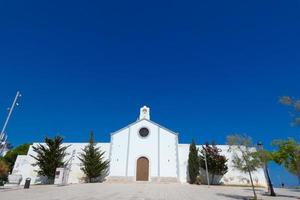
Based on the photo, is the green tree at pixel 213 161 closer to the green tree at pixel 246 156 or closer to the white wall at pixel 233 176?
the white wall at pixel 233 176

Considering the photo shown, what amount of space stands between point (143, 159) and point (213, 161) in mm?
8164

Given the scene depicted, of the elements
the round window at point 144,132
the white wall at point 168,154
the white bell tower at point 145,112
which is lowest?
the white wall at point 168,154

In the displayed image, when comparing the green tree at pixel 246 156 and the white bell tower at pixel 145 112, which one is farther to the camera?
the white bell tower at pixel 145 112

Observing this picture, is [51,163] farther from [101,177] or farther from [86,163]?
[101,177]

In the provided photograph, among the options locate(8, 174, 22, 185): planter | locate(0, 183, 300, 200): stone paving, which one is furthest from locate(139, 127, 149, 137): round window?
locate(8, 174, 22, 185): planter

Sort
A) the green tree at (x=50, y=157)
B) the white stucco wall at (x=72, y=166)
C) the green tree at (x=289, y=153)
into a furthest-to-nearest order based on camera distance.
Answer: the white stucco wall at (x=72, y=166), the green tree at (x=50, y=157), the green tree at (x=289, y=153)

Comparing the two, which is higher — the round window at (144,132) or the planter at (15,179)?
the round window at (144,132)

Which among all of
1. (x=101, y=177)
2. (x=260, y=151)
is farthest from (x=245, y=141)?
(x=101, y=177)

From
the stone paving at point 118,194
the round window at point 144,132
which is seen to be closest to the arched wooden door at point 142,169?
the round window at point 144,132

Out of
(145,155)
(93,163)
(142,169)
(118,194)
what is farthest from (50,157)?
(118,194)

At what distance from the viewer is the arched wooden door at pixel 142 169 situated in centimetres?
2506

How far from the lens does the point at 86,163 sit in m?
24.9

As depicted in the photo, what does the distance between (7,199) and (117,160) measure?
17.2 m

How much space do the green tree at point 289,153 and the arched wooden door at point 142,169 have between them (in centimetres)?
1508
